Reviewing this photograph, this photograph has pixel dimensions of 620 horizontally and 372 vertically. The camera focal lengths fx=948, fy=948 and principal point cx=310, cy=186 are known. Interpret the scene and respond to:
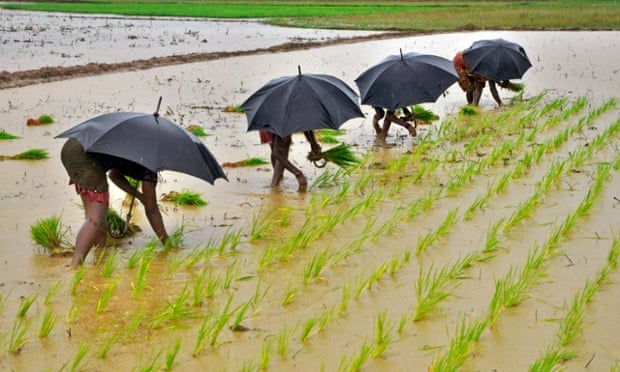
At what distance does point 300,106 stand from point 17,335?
3.25 m

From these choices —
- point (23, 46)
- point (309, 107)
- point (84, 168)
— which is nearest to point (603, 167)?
point (309, 107)

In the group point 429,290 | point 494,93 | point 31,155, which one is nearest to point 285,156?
point 31,155

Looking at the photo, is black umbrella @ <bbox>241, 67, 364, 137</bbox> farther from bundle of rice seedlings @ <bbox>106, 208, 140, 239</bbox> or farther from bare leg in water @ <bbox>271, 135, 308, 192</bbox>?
bundle of rice seedlings @ <bbox>106, 208, 140, 239</bbox>

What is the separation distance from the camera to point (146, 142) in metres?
5.09

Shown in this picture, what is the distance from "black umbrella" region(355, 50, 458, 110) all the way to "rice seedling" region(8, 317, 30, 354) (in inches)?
207

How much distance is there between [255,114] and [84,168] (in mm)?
2026

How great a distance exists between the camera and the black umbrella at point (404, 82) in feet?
29.2

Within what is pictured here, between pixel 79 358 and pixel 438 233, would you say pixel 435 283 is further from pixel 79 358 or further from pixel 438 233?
pixel 79 358

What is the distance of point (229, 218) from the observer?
6480mm

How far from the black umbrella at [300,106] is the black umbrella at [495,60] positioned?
492 centimetres

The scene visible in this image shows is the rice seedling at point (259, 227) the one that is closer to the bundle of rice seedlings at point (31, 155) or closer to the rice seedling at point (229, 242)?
the rice seedling at point (229, 242)

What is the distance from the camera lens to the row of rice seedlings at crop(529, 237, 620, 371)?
3.79 m

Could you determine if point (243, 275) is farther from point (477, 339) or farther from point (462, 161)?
point (462, 161)

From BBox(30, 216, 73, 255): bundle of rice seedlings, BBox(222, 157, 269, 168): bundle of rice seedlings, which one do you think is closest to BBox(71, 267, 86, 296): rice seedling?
BBox(30, 216, 73, 255): bundle of rice seedlings
